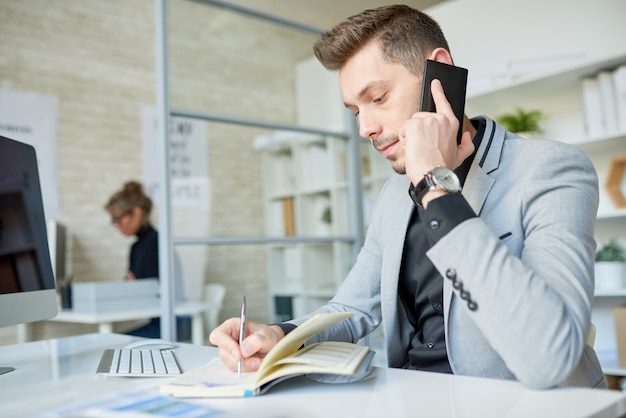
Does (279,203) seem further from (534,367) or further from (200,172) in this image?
(534,367)

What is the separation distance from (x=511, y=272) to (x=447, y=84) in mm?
499

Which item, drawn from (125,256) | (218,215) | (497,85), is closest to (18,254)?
(218,215)

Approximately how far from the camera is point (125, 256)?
161 inches

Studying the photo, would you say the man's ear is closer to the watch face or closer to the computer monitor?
the watch face

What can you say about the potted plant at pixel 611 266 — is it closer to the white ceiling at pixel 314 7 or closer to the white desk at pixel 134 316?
the white desk at pixel 134 316

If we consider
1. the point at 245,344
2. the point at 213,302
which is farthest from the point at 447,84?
the point at 213,302

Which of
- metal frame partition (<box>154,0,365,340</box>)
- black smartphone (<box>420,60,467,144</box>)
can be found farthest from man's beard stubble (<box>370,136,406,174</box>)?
metal frame partition (<box>154,0,365,340</box>)

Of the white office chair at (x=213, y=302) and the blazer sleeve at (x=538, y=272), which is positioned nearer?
the blazer sleeve at (x=538, y=272)

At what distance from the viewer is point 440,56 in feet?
4.05

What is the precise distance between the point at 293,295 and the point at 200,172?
75cm

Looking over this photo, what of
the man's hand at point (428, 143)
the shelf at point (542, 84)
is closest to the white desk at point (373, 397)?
the man's hand at point (428, 143)

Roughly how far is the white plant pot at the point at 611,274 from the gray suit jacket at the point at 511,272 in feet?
5.43

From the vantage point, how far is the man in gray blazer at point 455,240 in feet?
2.60

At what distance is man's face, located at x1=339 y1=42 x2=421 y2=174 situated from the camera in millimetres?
1188
